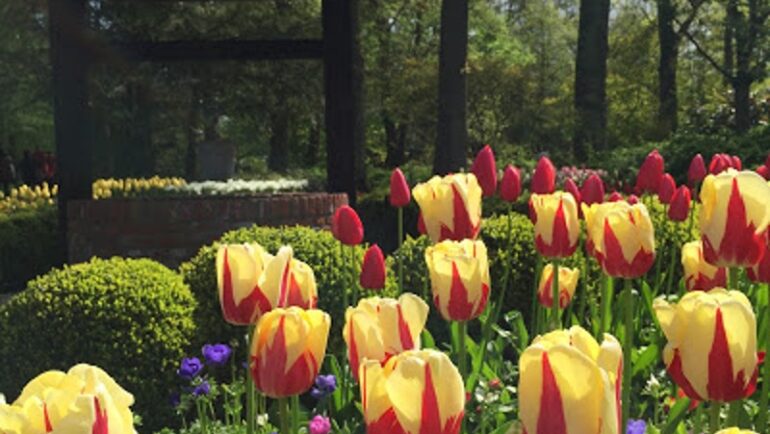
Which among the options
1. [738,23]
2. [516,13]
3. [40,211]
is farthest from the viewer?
[516,13]

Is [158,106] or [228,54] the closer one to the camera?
[228,54]

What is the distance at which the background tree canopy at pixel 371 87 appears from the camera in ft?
83.8

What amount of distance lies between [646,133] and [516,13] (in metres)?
15.9

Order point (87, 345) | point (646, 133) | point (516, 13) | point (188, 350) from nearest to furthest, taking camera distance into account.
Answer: point (87, 345) < point (188, 350) < point (646, 133) < point (516, 13)

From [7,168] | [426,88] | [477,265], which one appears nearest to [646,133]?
[426,88]

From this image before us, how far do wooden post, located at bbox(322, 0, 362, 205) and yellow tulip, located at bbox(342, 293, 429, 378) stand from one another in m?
8.49

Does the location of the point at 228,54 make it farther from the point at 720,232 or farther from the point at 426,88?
the point at 426,88

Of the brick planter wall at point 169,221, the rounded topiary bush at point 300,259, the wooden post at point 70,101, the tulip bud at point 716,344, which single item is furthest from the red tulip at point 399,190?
the wooden post at point 70,101

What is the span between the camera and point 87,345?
4.64 metres

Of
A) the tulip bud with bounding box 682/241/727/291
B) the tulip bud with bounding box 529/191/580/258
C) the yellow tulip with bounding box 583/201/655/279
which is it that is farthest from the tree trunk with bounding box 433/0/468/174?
the yellow tulip with bounding box 583/201/655/279

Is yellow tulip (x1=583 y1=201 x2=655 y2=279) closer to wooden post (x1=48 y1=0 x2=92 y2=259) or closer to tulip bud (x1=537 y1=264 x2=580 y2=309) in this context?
tulip bud (x1=537 y1=264 x2=580 y2=309)

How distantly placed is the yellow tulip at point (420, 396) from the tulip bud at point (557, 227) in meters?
1.73

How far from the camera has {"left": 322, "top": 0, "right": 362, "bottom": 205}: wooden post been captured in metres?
10.2

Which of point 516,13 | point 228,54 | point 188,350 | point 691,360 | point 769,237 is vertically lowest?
point 188,350
